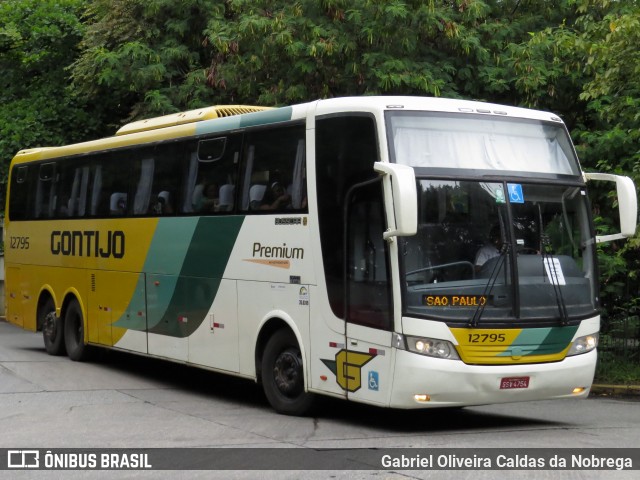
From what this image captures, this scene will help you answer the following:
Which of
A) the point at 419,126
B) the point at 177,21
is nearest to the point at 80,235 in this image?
the point at 177,21

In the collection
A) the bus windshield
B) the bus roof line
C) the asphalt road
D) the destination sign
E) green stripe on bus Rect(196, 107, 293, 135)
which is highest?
the bus roof line

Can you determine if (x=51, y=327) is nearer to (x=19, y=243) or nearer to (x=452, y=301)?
(x=19, y=243)

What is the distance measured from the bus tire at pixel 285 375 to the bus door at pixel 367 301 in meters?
0.93

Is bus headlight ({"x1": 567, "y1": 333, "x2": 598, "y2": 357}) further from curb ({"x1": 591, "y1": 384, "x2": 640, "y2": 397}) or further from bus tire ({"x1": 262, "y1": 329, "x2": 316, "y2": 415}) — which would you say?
curb ({"x1": 591, "y1": 384, "x2": 640, "y2": 397})

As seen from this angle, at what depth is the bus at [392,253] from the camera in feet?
34.2

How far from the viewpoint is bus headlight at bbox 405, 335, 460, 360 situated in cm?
1035

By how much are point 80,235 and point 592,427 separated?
Result: 9.19 meters

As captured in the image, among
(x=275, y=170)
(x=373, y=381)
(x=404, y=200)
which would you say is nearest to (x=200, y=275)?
(x=275, y=170)

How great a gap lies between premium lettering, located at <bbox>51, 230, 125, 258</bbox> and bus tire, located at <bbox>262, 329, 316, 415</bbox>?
454cm

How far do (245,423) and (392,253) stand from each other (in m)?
2.59

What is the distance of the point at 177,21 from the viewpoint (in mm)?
22859

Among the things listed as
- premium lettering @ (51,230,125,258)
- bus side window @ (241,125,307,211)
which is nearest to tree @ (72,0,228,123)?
premium lettering @ (51,230,125,258)

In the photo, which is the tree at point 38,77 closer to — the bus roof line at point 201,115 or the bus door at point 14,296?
the bus door at point 14,296

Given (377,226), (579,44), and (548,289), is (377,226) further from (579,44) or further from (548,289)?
(579,44)
